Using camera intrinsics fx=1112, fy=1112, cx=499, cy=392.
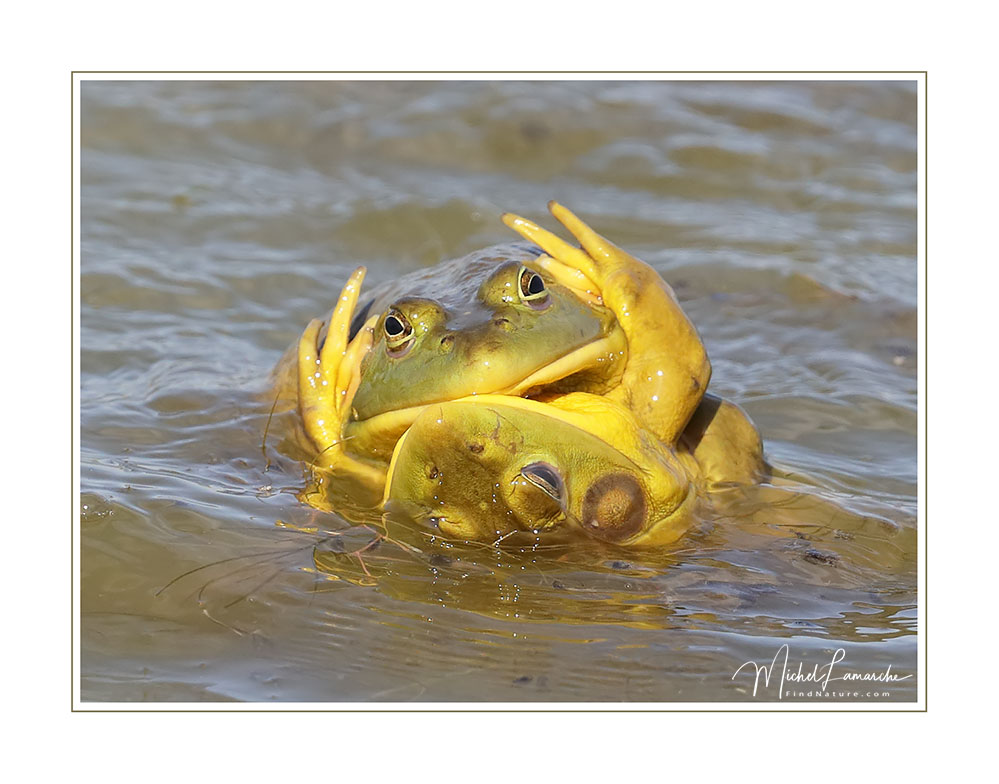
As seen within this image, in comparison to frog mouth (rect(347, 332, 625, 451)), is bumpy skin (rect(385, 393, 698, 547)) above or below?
below

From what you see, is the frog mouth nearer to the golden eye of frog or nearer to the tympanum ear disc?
the golden eye of frog

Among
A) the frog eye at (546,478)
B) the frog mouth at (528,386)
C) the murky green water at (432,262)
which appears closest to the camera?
the murky green water at (432,262)

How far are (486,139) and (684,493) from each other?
18.9 ft

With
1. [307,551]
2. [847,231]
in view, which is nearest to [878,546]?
[307,551]

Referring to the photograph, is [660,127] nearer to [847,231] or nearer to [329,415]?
[847,231]

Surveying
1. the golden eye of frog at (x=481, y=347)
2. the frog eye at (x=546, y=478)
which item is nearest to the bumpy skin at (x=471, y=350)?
the golden eye of frog at (x=481, y=347)

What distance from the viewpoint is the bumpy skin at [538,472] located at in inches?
143

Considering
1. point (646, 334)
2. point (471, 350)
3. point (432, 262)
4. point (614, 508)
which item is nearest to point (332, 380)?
point (471, 350)

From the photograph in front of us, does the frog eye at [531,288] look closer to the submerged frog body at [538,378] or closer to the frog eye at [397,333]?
the submerged frog body at [538,378]

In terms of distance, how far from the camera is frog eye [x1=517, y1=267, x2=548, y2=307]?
12.7 feet

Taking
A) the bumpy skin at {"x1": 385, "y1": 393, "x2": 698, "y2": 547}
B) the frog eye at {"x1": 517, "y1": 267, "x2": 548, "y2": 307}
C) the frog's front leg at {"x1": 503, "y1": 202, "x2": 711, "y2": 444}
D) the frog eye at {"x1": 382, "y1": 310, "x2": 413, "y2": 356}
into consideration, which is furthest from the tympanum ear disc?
the frog eye at {"x1": 382, "y1": 310, "x2": 413, "y2": 356}

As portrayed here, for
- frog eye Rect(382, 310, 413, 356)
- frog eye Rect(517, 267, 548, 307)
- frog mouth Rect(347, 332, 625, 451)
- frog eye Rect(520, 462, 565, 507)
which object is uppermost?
frog eye Rect(517, 267, 548, 307)

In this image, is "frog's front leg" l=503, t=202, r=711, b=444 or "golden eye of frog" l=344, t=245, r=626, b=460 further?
"frog's front leg" l=503, t=202, r=711, b=444

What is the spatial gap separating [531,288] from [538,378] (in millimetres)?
343
